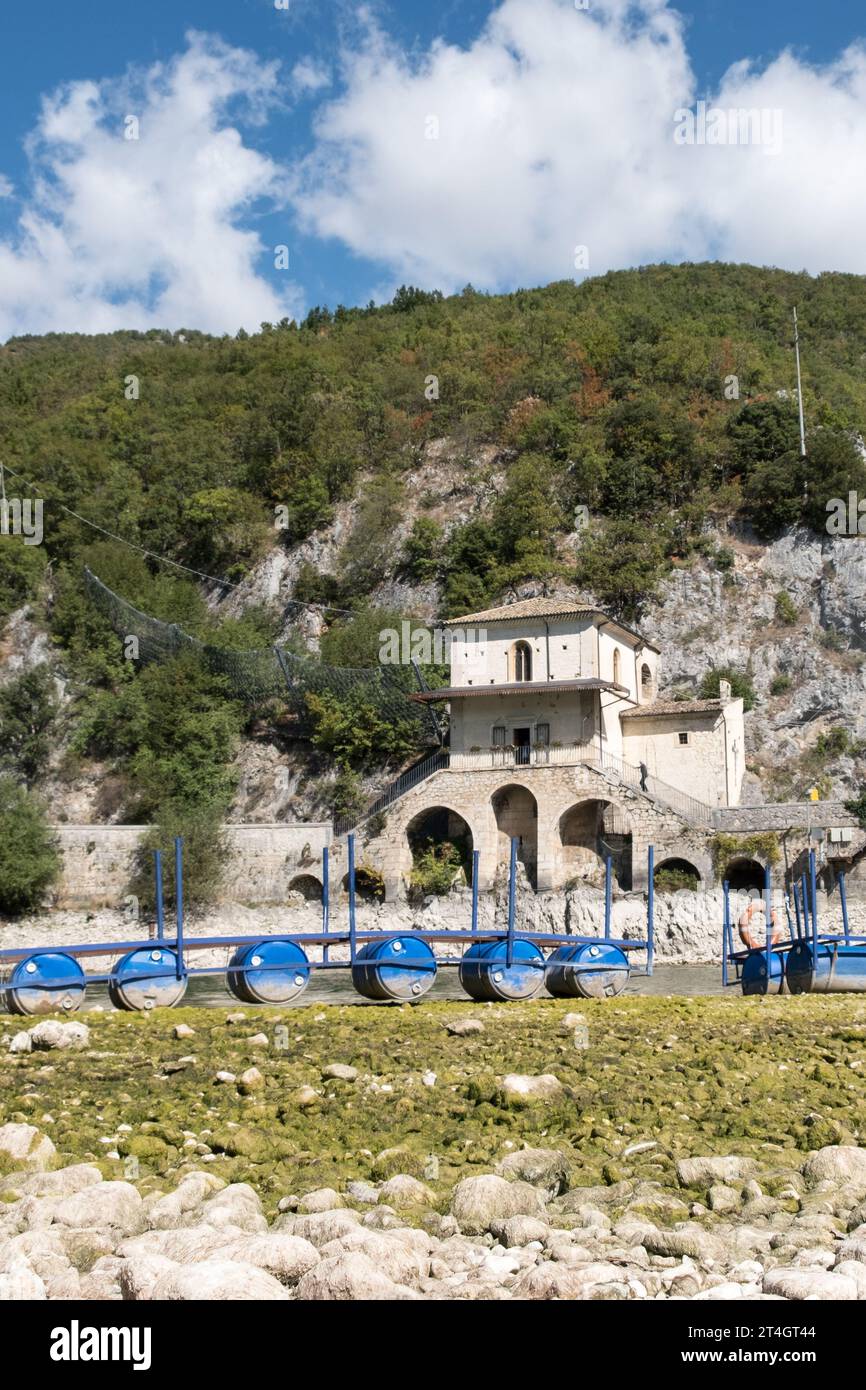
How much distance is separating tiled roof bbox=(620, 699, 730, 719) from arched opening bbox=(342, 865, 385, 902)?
11.5m

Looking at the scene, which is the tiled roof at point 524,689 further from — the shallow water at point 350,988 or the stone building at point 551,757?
the shallow water at point 350,988

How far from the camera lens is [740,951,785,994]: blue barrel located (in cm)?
2825

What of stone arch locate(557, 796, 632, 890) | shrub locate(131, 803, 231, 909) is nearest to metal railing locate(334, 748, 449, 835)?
shrub locate(131, 803, 231, 909)

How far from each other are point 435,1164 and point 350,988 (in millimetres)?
22504

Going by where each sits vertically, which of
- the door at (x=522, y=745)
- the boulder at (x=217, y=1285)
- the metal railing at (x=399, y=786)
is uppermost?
the door at (x=522, y=745)

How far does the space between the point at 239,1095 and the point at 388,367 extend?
78.9 metres

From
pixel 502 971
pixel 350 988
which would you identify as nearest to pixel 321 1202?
pixel 502 971

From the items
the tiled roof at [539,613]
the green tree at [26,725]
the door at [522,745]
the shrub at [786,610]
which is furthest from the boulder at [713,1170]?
the green tree at [26,725]

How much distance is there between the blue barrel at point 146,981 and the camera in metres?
25.0

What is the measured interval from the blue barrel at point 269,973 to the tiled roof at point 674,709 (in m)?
25.7

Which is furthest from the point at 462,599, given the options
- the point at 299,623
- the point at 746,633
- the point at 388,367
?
the point at 388,367

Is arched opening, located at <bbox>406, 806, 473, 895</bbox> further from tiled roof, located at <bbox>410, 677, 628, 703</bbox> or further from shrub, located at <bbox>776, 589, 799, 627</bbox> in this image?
shrub, located at <bbox>776, 589, 799, 627</bbox>

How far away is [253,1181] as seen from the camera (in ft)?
31.3
